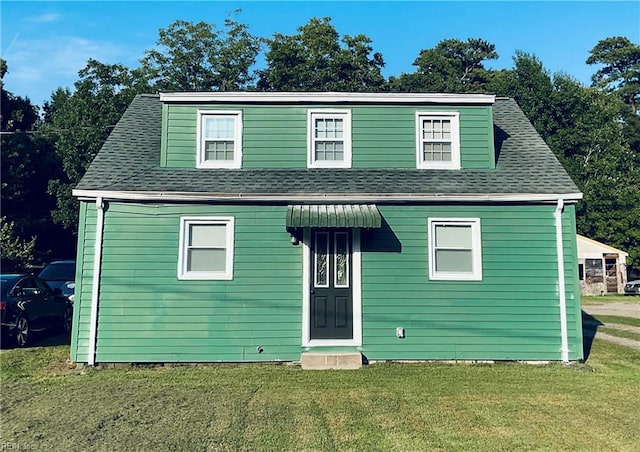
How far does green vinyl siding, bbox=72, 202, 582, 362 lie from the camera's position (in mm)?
8102

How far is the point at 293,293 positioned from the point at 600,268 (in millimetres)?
24354

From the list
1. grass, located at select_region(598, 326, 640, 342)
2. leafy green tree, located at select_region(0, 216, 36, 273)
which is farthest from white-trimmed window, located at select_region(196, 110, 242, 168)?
leafy green tree, located at select_region(0, 216, 36, 273)

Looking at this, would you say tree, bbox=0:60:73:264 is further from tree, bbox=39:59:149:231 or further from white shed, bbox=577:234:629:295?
white shed, bbox=577:234:629:295

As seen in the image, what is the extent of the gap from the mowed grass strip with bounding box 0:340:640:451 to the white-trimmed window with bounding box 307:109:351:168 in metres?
4.29

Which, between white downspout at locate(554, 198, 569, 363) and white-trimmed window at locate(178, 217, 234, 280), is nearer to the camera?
white downspout at locate(554, 198, 569, 363)

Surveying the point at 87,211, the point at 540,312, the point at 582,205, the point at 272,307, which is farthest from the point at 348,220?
the point at 582,205

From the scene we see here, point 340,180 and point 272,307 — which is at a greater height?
point 340,180

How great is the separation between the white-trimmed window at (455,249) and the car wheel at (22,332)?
27.9 ft

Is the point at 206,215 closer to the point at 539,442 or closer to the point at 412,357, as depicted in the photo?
the point at 412,357

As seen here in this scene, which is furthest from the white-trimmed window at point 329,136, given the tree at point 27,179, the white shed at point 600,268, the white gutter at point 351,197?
the white shed at point 600,268

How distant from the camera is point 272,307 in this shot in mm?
8211

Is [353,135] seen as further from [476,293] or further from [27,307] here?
[27,307]

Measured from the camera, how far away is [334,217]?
25.8 ft

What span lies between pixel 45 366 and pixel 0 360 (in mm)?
1007
